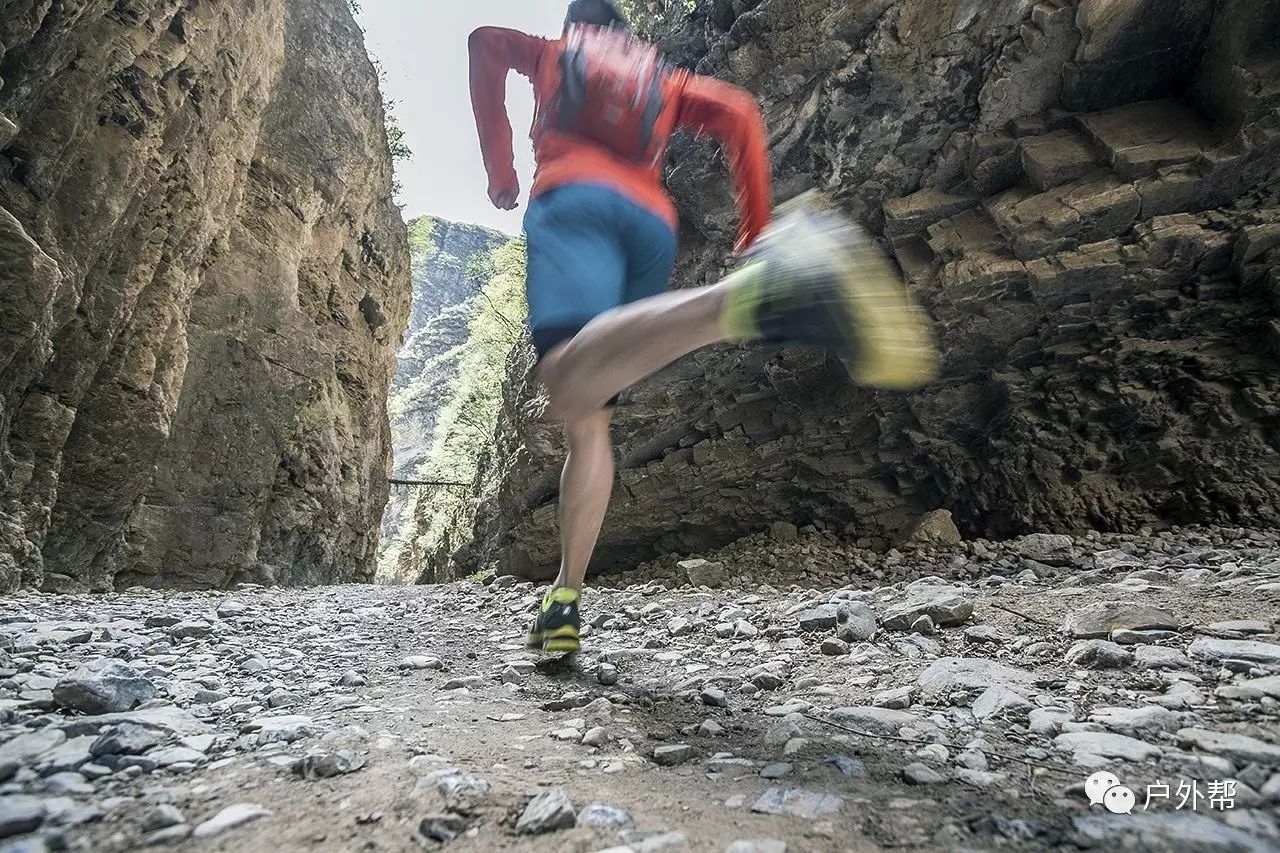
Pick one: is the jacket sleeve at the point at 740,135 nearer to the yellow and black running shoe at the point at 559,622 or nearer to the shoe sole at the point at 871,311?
the shoe sole at the point at 871,311

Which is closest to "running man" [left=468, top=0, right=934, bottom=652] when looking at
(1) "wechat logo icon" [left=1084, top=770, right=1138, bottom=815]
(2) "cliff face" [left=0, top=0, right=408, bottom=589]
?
(1) "wechat logo icon" [left=1084, top=770, right=1138, bottom=815]

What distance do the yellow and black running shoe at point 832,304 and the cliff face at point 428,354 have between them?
2489 centimetres

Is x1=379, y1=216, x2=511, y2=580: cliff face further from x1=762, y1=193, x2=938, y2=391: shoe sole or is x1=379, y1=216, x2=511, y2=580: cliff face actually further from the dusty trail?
x1=762, y1=193, x2=938, y2=391: shoe sole

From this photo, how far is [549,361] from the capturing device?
72.1 inches

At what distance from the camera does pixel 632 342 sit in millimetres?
1560

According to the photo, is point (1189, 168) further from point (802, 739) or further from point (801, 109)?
point (802, 739)

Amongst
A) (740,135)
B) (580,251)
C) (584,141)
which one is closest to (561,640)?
(580,251)

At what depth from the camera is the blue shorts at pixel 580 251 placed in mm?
1925

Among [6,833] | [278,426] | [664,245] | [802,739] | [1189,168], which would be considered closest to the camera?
[6,833]

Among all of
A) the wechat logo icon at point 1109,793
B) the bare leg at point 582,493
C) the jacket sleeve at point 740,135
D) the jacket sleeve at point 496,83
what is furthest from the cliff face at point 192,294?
the wechat logo icon at point 1109,793

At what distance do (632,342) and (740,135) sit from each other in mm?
1375

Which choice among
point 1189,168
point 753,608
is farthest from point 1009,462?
point 753,608

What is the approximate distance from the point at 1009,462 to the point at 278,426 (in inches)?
418

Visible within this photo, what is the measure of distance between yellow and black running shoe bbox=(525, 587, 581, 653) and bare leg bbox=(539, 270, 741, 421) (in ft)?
2.47
